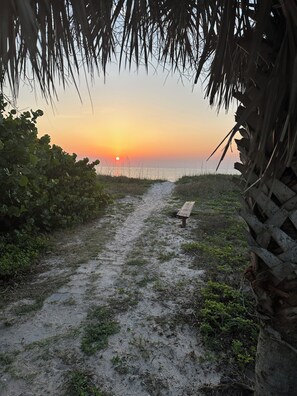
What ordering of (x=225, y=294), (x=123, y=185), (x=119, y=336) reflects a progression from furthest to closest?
1. (x=123, y=185)
2. (x=225, y=294)
3. (x=119, y=336)

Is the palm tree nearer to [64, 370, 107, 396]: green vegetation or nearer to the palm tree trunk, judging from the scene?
the palm tree trunk

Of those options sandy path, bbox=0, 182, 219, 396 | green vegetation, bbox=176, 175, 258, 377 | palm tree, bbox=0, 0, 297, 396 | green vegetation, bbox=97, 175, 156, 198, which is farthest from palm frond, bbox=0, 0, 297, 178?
green vegetation, bbox=97, 175, 156, 198

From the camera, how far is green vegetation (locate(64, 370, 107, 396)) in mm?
2535

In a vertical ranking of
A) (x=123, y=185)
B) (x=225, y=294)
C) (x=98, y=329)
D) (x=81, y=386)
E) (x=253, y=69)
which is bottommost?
(x=81, y=386)

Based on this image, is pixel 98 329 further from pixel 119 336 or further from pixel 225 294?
pixel 225 294

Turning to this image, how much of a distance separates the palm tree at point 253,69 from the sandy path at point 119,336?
101 cm

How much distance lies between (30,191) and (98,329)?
3822 mm

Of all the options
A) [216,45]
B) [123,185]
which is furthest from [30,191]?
[123,185]

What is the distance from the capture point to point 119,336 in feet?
10.7

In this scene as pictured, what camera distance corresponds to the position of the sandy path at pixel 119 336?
271cm

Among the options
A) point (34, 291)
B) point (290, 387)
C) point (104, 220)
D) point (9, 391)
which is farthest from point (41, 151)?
point (290, 387)

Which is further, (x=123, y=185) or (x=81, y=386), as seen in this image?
(x=123, y=185)

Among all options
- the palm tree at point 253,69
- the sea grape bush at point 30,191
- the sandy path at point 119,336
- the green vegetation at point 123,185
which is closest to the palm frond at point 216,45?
the palm tree at point 253,69

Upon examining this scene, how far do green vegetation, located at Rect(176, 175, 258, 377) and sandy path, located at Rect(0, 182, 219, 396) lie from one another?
0.70 feet
